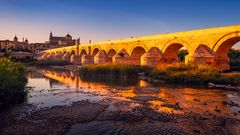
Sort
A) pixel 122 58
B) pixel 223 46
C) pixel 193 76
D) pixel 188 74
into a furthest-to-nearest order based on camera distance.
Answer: pixel 122 58 < pixel 223 46 < pixel 188 74 < pixel 193 76

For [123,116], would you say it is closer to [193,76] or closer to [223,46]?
[193,76]

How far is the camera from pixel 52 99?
10555mm

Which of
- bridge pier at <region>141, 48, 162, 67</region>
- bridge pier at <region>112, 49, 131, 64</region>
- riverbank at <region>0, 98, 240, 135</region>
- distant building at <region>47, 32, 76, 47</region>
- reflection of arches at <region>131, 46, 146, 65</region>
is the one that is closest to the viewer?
riverbank at <region>0, 98, 240, 135</region>

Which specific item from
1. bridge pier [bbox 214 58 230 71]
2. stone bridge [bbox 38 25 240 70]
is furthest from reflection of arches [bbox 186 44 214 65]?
bridge pier [bbox 214 58 230 71]

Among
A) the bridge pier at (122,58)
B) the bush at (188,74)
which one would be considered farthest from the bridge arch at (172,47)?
the bridge pier at (122,58)

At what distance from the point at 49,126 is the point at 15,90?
12.2 feet

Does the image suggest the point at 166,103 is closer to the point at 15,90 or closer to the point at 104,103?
the point at 104,103

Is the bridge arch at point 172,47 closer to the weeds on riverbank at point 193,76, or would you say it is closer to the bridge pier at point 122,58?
the weeds on riverbank at point 193,76

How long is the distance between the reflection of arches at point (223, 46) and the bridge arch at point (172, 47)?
3.28m

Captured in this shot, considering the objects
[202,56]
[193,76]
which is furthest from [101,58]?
[193,76]

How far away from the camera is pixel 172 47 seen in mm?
25391

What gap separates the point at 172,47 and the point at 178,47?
87 cm

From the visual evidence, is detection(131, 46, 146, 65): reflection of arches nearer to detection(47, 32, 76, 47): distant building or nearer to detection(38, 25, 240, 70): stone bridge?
detection(38, 25, 240, 70): stone bridge

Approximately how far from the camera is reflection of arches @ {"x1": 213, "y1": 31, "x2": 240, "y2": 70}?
1792cm
